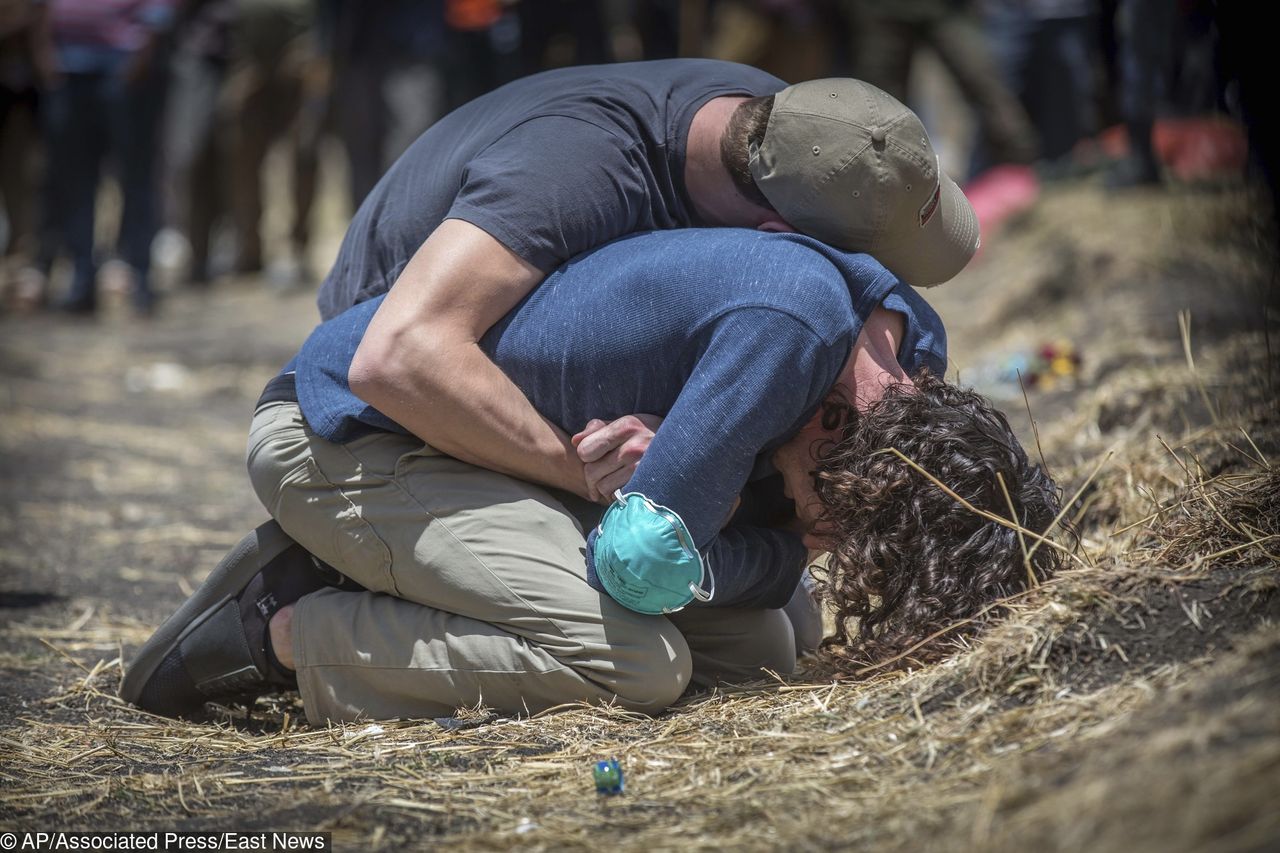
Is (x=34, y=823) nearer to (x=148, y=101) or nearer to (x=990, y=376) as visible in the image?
(x=990, y=376)

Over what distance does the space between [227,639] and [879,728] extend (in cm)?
124

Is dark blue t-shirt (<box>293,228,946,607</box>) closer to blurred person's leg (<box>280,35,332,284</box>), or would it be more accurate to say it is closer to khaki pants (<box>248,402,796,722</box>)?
khaki pants (<box>248,402,796,722</box>)

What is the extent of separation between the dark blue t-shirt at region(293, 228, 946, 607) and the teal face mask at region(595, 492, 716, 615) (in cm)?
3

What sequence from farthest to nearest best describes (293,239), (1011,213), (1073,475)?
(293,239) < (1011,213) < (1073,475)

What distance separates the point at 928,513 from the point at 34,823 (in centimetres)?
149

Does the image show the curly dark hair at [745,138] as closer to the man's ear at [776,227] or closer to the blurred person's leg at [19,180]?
the man's ear at [776,227]

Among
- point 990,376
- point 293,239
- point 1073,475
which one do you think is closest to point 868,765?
point 1073,475

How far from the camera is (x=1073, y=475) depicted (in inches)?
131

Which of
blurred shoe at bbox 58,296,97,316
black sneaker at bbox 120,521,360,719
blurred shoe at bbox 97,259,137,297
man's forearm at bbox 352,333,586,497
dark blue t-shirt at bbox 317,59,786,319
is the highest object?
dark blue t-shirt at bbox 317,59,786,319

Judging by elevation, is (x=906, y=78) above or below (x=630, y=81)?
below

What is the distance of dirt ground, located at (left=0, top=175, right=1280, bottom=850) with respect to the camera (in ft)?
5.39

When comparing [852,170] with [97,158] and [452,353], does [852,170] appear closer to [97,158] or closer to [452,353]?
[452,353]

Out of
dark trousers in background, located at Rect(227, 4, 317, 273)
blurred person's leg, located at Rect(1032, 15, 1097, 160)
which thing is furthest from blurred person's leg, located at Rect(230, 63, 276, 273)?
blurred person's leg, located at Rect(1032, 15, 1097, 160)

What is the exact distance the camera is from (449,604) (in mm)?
2496
